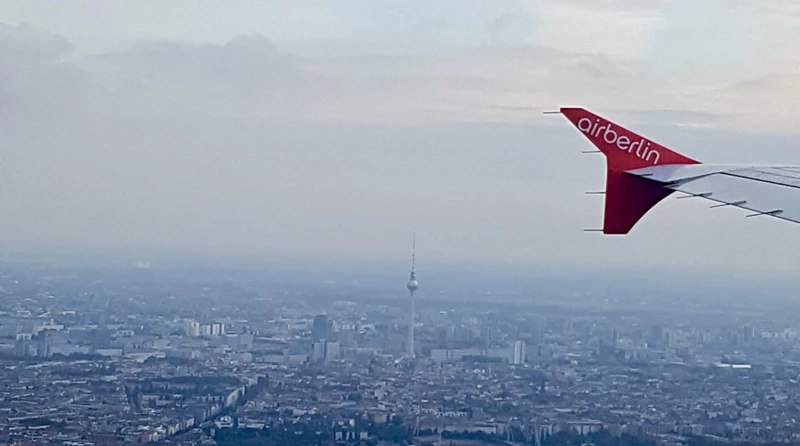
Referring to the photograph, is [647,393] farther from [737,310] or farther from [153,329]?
[153,329]

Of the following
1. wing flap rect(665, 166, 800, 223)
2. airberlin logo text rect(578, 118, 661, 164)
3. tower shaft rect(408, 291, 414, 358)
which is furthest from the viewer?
tower shaft rect(408, 291, 414, 358)

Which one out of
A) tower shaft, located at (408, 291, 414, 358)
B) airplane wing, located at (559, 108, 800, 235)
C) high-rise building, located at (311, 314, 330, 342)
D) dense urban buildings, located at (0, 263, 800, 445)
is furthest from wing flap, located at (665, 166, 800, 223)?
high-rise building, located at (311, 314, 330, 342)

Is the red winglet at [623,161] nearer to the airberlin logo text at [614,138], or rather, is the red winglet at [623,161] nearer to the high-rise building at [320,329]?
the airberlin logo text at [614,138]

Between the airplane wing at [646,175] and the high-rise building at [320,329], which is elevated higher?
the airplane wing at [646,175]

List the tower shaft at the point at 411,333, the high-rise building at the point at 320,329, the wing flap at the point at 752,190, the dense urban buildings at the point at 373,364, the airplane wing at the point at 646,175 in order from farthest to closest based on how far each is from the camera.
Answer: the high-rise building at the point at 320,329
the tower shaft at the point at 411,333
the dense urban buildings at the point at 373,364
the airplane wing at the point at 646,175
the wing flap at the point at 752,190

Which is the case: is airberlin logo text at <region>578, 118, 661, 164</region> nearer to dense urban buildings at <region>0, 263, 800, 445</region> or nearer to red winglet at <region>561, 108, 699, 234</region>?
red winglet at <region>561, 108, 699, 234</region>

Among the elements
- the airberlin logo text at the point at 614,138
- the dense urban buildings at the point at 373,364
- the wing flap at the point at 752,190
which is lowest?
the dense urban buildings at the point at 373,364

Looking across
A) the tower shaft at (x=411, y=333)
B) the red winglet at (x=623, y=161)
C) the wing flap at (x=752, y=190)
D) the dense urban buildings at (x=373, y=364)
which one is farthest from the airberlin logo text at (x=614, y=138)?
the tower shaft at (x=411, y=333)

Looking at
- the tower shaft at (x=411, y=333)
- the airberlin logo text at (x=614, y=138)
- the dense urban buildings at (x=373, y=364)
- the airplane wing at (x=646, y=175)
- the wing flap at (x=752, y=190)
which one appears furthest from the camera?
the tower shaft at (x=411, y=333)

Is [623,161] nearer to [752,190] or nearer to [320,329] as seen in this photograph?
[752,190]

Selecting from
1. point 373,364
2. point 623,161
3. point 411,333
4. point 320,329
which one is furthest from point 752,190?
point 320,329
